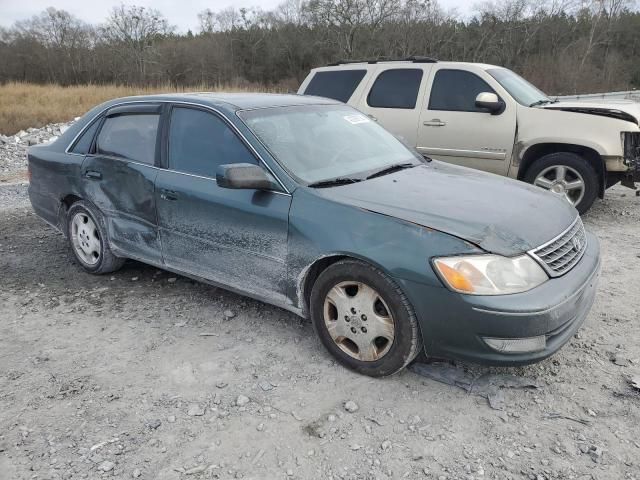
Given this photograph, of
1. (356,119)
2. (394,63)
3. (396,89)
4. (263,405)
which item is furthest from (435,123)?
(263,405)

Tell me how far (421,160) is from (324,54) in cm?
5378

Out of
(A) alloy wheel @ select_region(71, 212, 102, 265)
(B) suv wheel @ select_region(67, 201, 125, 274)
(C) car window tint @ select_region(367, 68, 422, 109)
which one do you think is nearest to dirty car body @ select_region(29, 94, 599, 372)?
(B) suv wheel @ select_region(67, 201, 125, 274)

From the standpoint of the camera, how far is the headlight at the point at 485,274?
2621 mm

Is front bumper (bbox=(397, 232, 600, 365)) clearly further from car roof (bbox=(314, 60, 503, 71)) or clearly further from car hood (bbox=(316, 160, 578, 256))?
car roof (bbox=(314, 60, 503, 71))

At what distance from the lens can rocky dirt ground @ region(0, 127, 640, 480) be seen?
2.44 metres

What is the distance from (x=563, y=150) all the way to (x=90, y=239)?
5.25 meters

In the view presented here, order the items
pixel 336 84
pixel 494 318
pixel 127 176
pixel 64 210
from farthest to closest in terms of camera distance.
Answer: pixel 336 84
pixel 64 210
pixel 127 176
pixel 494 318

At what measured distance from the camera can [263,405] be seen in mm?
2879

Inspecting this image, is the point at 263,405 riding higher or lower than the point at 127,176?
lower

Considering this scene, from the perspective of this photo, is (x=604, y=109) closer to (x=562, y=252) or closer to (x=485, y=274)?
(x=562, y=252)

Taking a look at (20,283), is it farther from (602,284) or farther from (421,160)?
(602,284)

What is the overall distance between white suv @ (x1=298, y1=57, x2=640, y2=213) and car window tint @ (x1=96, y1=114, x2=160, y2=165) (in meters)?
3.43

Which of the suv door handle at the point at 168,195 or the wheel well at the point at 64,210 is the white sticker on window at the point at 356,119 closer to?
the suv door handle at the point at 168,195

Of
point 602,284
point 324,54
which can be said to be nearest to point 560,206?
point 602,284
